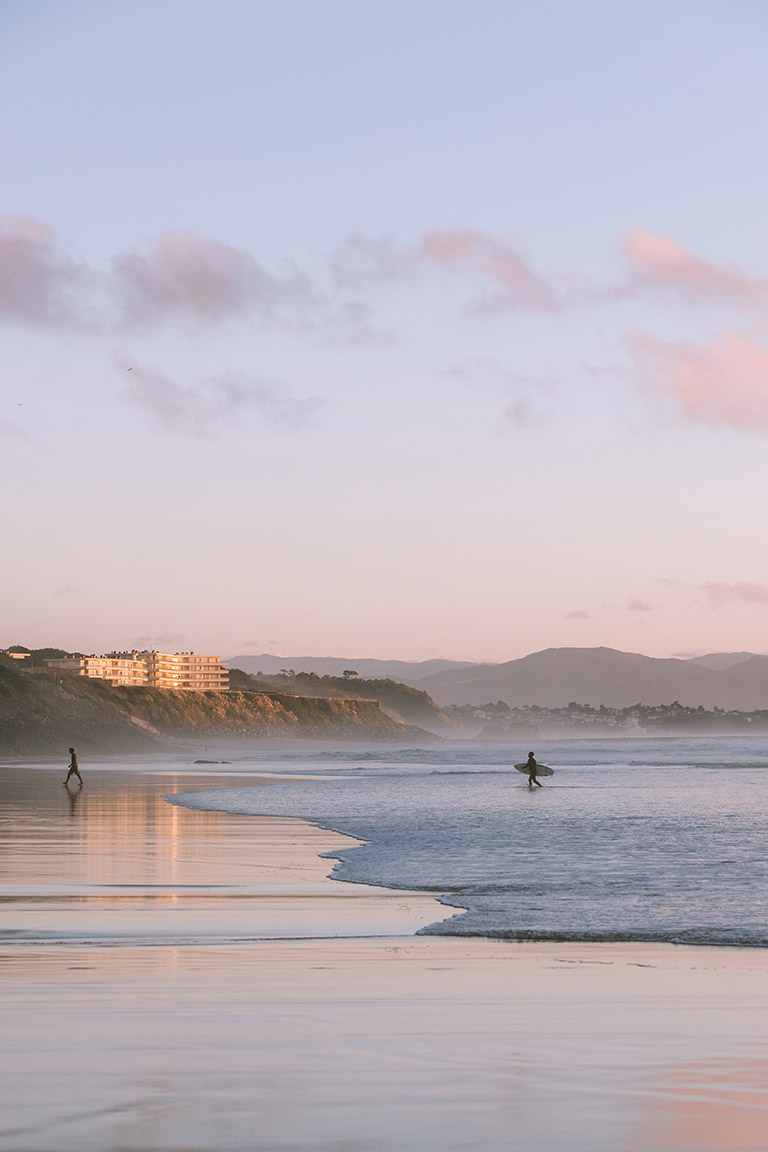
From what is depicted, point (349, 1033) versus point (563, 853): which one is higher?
point (349, 1033)

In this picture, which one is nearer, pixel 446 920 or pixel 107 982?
pixel 107 982

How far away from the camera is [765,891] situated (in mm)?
16984

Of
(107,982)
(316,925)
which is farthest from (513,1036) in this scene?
(316,925)

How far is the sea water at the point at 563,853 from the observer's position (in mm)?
14422

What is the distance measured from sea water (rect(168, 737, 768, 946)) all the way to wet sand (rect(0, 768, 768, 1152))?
47.5 inches

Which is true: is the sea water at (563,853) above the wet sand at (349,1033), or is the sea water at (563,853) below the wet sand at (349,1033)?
below

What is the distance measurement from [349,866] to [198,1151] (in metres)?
15.3

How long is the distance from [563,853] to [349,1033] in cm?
1515

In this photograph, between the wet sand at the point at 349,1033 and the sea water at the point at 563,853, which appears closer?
the wet sand at the point at 349,1033

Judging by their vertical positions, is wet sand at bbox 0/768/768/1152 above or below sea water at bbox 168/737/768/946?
above

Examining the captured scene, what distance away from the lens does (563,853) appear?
2280 centimetres

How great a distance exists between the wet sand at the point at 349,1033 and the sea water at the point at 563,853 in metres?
1.21

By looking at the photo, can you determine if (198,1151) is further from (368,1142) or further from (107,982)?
(107,982)

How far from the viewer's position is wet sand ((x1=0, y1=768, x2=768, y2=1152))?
5.98m
